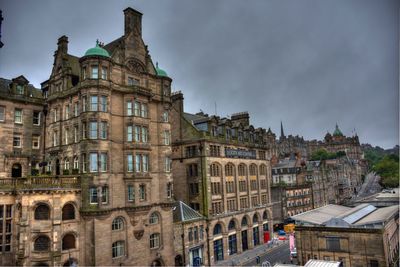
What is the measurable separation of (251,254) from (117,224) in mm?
30178

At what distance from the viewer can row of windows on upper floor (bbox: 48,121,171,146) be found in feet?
128

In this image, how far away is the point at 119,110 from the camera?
140 ft

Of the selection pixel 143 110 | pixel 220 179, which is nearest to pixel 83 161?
pixel 143 110

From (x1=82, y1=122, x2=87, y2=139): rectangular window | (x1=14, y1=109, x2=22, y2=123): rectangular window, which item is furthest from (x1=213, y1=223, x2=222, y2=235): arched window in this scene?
(x1=14, y1=109, x2=22, y2=123): rectangular window

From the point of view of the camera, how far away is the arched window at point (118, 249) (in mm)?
39222

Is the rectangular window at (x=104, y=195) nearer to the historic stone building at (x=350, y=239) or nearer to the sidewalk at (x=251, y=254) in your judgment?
the sidewalk at (x=251, y=254)

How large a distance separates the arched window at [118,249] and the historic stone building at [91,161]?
12cm

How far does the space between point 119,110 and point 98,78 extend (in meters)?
5.12

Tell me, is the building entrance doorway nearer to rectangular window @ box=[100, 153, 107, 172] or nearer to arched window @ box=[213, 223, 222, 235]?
arched window @ box=[213, 223, 222, 235]

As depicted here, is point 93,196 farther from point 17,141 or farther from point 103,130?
point 17,141

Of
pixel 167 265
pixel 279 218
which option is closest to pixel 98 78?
pixel 167 265

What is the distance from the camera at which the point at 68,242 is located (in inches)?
1455

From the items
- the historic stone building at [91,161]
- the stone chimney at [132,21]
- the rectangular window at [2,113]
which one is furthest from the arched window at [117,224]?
the stone chimney at [132,21]

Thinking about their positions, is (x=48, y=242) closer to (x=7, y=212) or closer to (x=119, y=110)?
(x=7, y=212)
